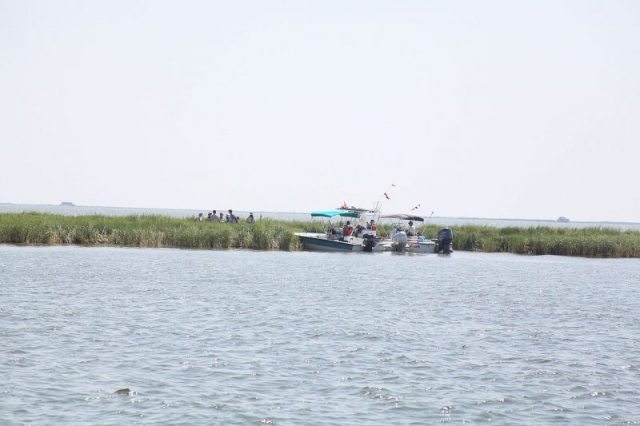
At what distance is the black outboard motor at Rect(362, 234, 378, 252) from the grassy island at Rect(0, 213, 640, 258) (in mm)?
4139

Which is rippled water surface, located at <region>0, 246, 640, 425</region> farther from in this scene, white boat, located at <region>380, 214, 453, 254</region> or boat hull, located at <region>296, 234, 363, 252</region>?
white boat, located at <region>380, 214, 453, 254</region>

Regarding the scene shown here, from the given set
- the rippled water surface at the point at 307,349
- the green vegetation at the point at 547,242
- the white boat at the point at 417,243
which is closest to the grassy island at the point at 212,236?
the green vegetation at the point at 547,242

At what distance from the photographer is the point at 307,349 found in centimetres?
1980

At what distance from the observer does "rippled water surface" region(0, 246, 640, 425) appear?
47.2ft

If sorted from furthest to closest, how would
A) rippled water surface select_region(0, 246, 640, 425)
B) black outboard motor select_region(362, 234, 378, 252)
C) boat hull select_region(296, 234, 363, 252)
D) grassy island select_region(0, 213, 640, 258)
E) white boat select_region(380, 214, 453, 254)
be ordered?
white boat select_region(380, 214, 453, 254) → black outboard motor select_region(362, 234, 378, 252) → boat hull select_region(296, 234, 363, 252) → grassy island select_region(0, 213, 640, 258) → rippled water surface select_region(0, 246, 640, 425)

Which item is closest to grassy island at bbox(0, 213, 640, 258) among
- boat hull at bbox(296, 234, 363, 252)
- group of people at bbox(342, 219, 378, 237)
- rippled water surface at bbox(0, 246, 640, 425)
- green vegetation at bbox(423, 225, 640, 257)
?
green vegetation at bbox(423, 225, 640, 257)

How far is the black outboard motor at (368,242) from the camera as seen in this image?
56219 millimetres

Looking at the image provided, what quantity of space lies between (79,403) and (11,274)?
74.4 feet

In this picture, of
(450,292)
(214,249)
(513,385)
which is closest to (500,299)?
(450,292)

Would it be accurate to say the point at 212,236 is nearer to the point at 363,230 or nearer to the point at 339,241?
the point at 339,241

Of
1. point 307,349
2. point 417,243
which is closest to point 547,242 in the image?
point 417,243

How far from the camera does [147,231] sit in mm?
54406

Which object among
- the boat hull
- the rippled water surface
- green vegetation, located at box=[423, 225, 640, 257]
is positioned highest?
green vegetation, located at box=[423, 225, 640, 257]

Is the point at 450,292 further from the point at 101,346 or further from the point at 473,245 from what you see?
the point at 473,245
